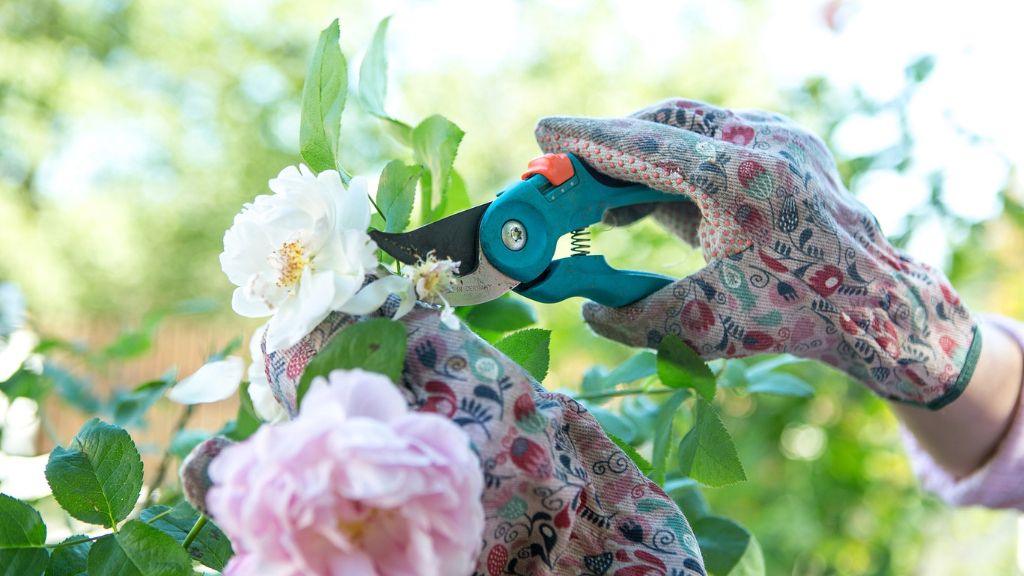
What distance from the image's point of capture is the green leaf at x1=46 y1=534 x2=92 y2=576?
1.23 ft

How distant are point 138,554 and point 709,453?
11.7 inches

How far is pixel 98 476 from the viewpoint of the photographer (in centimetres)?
38

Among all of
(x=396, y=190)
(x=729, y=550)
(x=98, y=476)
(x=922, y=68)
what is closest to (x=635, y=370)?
(x=729, y=550)

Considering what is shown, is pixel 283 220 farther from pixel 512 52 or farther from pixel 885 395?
pixel 512 52

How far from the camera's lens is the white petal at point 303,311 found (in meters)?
0.33

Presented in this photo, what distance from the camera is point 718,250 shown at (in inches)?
19.0

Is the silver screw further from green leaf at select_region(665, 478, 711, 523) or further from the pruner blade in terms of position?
green leaf at select_region(665, 478, 711, 523)

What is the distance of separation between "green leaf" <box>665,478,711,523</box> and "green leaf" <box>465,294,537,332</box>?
0.15 m

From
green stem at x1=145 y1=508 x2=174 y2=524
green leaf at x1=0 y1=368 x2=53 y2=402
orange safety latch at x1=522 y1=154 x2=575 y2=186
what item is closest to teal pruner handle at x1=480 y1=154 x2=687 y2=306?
orange safety latch at x1=522 y1=154 x2=575 y2=186

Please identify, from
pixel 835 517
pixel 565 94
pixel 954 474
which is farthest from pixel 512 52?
pixel 954 474

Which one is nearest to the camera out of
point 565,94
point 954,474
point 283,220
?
point 283,220

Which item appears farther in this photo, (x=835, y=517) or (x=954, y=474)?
(x=835, y=517)

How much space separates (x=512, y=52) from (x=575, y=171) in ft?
18.4

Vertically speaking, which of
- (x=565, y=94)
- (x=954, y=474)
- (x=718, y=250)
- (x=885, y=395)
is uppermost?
(x=718, y=250)
